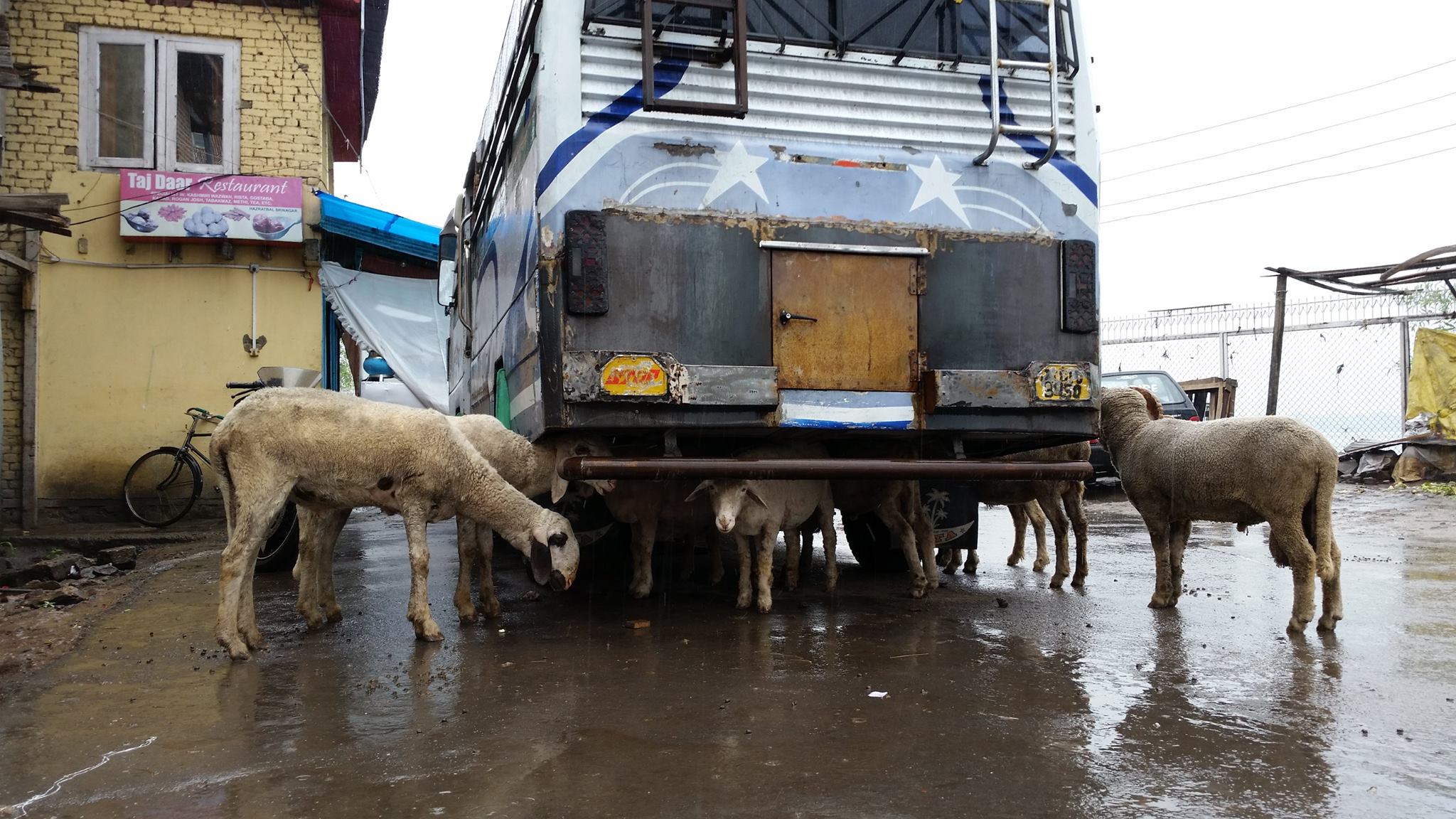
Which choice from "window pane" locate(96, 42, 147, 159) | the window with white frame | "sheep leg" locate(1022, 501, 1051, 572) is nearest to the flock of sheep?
"sheep leg" locate(1022, 501, 1051, 572)

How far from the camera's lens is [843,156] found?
6145 millimetres

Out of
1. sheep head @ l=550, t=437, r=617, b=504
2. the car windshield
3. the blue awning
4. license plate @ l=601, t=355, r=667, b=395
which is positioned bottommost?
sheep head @ l=550, t=437, r=617, b=504

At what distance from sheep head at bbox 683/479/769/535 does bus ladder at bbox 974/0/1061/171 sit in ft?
7.69

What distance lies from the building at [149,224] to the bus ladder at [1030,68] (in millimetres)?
10018

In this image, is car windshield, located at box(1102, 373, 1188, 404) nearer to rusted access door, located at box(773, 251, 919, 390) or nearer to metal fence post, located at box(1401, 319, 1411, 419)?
metal fence post, located at box(1401, 319, 1411, 419)

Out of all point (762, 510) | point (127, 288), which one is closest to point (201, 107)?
point (127, 288)

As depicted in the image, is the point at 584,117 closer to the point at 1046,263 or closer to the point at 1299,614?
the point at 1046,263

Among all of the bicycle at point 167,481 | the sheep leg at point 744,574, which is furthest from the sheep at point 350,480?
the bicycle at point 167,481

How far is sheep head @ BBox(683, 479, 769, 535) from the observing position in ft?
21.3

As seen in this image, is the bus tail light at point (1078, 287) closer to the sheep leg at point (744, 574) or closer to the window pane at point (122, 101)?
the sheep leg at point (744, 574)

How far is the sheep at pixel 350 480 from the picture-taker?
19.1 feet

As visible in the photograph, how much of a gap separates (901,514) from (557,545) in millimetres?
2658

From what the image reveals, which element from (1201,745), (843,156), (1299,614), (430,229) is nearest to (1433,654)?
(1299,614)

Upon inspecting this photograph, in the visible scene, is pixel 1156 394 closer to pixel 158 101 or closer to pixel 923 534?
pixel 923 534
